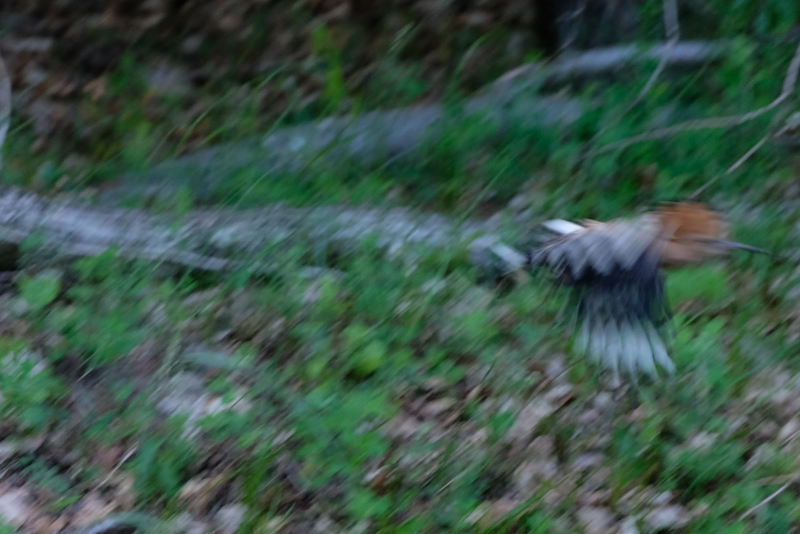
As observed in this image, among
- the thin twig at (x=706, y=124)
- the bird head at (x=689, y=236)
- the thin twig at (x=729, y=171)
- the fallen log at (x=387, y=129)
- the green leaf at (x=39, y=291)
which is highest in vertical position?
the green leaf at (x=39, y=291)

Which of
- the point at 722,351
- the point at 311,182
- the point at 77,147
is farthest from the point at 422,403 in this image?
the point at 77,147

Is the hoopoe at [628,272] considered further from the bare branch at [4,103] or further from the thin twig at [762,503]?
the bare branch at [4,103]

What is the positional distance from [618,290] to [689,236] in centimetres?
35

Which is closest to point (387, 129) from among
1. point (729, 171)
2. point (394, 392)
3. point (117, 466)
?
point (729, 171)

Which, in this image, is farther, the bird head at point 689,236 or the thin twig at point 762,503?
the bird head at point 689,236

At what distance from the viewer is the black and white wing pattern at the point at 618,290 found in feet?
10.6

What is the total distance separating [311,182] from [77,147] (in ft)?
4.19

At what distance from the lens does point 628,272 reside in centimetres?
323

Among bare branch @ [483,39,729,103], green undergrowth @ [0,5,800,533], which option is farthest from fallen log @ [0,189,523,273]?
bare branch @ [483,39,729,103]

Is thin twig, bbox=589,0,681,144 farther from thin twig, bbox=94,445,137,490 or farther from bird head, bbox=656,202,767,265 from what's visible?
thin twig, bbox=94,445,137,490

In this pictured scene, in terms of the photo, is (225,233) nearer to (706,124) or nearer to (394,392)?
(394,392)

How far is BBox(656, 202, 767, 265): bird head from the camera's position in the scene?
3350mm

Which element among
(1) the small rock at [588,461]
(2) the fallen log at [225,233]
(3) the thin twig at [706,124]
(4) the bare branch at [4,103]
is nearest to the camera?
(1) the small rock at [588,461]

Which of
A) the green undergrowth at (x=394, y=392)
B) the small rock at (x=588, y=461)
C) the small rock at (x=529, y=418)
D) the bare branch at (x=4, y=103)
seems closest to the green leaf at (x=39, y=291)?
the green undergrowth at (x=394, y=392)
